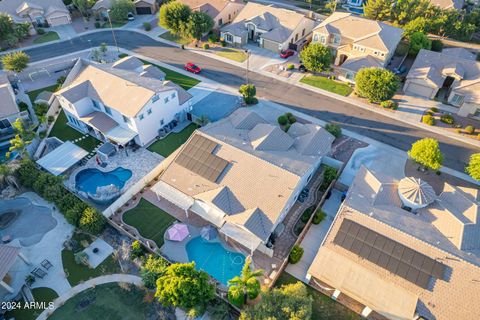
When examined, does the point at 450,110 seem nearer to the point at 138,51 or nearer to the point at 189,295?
the point at 189,295

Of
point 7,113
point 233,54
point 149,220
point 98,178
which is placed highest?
point 233,54

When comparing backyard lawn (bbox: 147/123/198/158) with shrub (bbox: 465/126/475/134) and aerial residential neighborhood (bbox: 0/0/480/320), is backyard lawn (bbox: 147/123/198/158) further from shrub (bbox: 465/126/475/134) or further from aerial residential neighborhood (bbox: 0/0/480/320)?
shrub (bbox: 465/126/475/134)

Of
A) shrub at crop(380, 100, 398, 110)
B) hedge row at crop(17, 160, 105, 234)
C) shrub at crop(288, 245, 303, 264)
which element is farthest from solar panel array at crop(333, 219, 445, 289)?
shrub at crop(380, 100, 398, 110)

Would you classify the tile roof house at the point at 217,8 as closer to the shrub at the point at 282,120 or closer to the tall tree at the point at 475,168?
the shrub at the point at 282,120

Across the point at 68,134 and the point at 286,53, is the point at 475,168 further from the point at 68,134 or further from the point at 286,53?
the point at 68,134

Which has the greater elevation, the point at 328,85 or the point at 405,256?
the point at 328,85

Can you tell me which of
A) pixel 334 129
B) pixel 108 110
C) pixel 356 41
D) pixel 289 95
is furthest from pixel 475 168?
pixel 108 110

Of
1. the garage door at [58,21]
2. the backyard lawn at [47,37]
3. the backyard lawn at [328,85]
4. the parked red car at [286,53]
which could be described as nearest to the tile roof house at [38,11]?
the garage door at [58,21]
